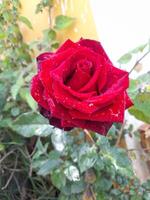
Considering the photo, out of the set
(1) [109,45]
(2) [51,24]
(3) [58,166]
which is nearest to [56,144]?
(3) [58,166]

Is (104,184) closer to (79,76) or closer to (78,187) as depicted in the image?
(78,187)

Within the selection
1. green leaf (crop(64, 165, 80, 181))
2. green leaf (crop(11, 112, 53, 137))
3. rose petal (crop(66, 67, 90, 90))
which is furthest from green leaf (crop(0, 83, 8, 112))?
rose petal (crop(66, 67, 90, 90))

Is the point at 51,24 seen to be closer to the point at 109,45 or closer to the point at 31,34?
the point at 31,34

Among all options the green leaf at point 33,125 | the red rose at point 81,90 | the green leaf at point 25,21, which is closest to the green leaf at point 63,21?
the green leaf at point 25,21

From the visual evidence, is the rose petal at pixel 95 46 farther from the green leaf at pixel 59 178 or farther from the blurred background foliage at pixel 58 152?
the green leaf at pixel 59 178

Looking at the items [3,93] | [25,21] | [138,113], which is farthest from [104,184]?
[25,21]

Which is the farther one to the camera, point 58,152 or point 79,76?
point 58,152
